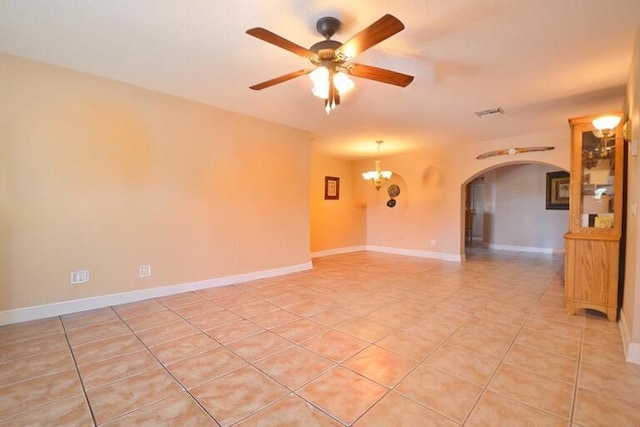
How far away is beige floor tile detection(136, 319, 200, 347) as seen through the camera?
2414mm

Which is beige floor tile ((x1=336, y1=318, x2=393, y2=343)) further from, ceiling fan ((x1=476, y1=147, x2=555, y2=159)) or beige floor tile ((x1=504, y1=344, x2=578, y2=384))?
ceiling fan ((x1=476, y1=147, x2=555, y2=159))

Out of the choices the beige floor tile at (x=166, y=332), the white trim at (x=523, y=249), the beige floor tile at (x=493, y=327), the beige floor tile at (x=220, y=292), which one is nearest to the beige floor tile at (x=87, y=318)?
the beige floor tile at (x=166, y=332)

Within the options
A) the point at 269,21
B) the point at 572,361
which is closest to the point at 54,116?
the point at 269,21

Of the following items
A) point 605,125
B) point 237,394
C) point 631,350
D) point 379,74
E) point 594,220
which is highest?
point 379,74

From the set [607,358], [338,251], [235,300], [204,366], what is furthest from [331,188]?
[607,358]

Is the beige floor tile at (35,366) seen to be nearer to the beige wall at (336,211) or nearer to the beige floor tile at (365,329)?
the beige floor tile at (365,329)

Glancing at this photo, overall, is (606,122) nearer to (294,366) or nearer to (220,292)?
(294,366)

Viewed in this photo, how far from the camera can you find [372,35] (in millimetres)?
1775

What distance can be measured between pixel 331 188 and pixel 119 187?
180 inches

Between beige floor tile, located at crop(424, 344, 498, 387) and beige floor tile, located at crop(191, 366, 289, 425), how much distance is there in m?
1.11

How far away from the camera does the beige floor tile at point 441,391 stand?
160cm

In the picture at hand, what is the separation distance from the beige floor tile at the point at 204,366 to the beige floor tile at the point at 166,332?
446 millimetres

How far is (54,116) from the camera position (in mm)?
2889

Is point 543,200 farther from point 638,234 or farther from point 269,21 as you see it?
point 269,21
